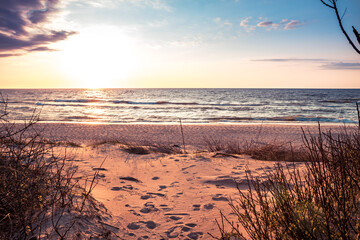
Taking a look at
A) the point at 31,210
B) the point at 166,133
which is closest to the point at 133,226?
the point at 31,210

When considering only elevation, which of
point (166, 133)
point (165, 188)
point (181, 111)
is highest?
point (181, 111)

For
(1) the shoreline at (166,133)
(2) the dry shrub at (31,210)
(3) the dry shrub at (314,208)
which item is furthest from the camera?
(1) the shoreline at (166,133)

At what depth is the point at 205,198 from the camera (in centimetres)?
484

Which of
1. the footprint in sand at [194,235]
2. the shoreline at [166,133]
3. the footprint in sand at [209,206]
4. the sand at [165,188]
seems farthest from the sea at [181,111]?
the shoreline at [166,133]

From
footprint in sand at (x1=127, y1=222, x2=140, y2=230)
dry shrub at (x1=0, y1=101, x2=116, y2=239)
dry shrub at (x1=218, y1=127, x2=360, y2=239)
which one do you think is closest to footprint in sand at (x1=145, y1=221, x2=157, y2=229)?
footprint in sand at (x1=127, y1=222, x2=140, y2=230)

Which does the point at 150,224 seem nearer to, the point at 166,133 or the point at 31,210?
the point at 31,210

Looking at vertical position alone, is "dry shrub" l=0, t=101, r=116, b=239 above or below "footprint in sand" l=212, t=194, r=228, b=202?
above

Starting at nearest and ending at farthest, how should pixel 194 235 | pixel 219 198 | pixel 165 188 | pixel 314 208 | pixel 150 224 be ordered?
pixel 314 208
pixel 194 235
pixel 150 224
pixel 219 198
pixel 165 188

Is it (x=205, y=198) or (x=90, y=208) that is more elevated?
(x=90, y=208)

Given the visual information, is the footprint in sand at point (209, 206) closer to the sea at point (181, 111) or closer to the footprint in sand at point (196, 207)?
the footprint in sand at point (196, 207)

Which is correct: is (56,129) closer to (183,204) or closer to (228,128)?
(228,128)

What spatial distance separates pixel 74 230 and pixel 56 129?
17.6 meters

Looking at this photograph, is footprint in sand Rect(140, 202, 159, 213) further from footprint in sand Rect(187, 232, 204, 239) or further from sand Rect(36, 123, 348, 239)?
footprint in sand Rect(187, 232, 204, 239)

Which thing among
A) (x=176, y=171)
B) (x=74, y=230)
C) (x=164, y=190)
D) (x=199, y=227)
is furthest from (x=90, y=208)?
(x=176, y=171)
